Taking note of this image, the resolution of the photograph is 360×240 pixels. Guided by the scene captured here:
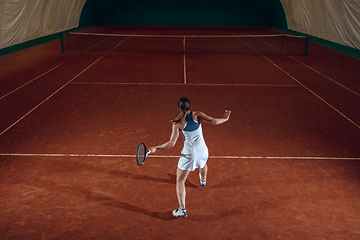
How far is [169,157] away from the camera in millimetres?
5488

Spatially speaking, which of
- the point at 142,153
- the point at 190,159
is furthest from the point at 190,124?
the point at 142,153

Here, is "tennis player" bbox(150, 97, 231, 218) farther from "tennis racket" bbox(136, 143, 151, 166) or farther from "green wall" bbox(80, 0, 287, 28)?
"green wall" bbox(80, 0, 287, 28)

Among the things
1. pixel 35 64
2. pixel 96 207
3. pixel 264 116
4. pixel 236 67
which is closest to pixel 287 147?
pixel 264 116

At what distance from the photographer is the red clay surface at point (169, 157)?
3770 mm

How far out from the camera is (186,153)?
12.0ft

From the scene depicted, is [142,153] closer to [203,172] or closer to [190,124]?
[190,124]

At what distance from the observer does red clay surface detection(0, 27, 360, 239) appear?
3770 mm

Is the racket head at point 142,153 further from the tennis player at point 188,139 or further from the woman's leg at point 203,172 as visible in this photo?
the woman's leg at point 203,172

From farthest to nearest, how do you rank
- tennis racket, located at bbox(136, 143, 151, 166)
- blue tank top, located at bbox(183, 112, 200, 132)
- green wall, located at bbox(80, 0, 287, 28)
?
green wall, located at bbox(80, 0, 287, 28)
blue tank top, located at bbox(183, 112, 200, 132)
tennis racket, located at bbox(136, 143, 151, 166)

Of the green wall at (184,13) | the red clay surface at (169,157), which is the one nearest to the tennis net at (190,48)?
the red clay surface at (169,157)

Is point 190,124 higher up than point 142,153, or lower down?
higher up

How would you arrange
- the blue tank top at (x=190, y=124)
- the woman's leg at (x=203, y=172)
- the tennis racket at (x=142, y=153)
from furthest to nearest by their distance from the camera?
the woman's leg at (x=203, y=172), the blue tank top at (x=190, y=124), the tennis racket at (x=142, y=153)

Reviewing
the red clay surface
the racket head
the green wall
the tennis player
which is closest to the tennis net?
the red clay surface

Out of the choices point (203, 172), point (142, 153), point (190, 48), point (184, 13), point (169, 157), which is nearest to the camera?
point (142, 153)
